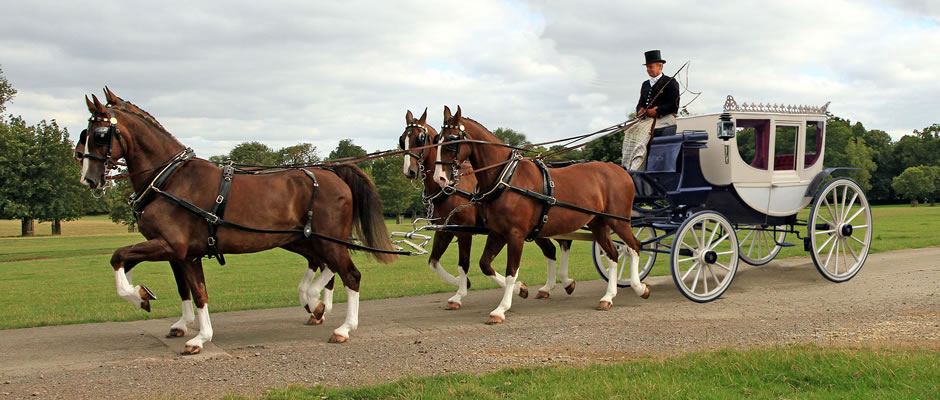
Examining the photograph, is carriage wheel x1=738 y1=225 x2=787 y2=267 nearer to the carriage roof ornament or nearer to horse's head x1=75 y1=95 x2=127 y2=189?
the carriage roof ornament

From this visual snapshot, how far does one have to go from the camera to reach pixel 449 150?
8352 millimetres

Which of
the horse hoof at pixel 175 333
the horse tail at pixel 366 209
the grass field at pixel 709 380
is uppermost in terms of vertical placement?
the horse tail at pixel 366 209

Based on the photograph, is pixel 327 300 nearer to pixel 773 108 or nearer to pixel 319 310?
pixel 319 310

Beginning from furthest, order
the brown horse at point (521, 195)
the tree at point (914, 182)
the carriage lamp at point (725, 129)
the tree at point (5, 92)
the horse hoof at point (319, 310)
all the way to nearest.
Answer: the tree at point (914, 182) → the tree at point (5, 92) → the carriage lamp at point (725, 129) → the brown horse at point (521, 195) → the horse hoof at point (319, 310)

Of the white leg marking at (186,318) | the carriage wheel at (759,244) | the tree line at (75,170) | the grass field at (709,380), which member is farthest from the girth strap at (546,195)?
the tree line at (75,170)

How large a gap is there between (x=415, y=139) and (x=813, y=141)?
265 inches

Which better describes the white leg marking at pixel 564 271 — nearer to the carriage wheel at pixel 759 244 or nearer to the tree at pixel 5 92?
the carriage wheel at pixel 759 244

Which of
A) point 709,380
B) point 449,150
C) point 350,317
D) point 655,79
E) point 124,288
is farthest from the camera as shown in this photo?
point 655,79

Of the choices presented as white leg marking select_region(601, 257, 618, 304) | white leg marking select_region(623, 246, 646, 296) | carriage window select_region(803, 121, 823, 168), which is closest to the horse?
white leg marking select_region(601, 257, 618, 304)

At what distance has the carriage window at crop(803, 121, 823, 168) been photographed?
37.1ft

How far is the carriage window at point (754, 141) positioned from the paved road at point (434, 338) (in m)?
2.03

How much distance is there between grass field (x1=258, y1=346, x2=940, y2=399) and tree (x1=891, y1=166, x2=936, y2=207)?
2925 inches

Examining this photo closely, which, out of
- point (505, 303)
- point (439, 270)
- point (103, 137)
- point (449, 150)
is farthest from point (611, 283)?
point (103, 137)

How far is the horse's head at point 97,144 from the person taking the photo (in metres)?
6.68
